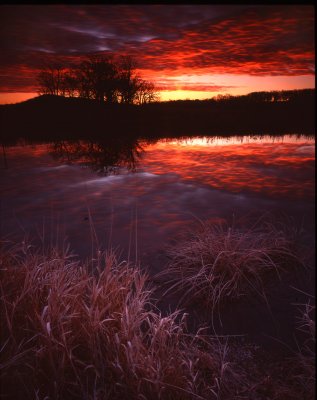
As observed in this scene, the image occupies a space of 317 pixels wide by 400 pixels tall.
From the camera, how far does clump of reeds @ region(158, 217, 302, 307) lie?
117 inches

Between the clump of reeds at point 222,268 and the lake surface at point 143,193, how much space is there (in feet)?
1.23

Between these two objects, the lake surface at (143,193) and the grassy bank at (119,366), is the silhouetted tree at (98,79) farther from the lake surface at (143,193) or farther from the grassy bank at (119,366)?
the grassy bank at (119,366)

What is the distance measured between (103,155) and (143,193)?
17.0 feet

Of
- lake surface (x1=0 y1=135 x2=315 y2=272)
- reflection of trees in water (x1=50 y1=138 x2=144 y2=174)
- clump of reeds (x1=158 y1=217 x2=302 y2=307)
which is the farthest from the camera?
reflection of trees in water (x1=50 y1=138 x2=144 y2=174)

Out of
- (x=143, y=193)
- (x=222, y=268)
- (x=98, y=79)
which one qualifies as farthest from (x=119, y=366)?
(x=98, y=79)

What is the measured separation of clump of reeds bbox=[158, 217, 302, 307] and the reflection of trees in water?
5331mm

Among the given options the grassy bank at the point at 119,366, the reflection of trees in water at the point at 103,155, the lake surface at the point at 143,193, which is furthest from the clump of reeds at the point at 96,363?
the reflection of trees in water at the point at 103,155

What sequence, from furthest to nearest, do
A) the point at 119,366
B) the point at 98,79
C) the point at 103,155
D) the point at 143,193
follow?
the point at 98,79, the point at 103,155, the point at 143,193, the point at 119,366

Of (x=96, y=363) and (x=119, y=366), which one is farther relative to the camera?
(x=96, y=363)

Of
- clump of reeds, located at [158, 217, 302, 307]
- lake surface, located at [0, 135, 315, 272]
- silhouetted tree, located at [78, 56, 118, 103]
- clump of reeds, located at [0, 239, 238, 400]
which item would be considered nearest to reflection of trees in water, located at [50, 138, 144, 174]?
lake surface, located at [0, 135, 315, 272]

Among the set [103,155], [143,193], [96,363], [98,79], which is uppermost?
[98,79]

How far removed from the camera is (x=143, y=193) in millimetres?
6340

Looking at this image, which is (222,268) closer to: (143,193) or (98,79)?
(143,193)

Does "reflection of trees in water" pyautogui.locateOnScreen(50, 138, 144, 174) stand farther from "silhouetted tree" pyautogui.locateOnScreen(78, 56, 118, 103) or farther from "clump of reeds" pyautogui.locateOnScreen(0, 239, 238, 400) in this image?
"silhouetted tree" pyautogui.locateOnScreen(78, 56, 118, 103)
